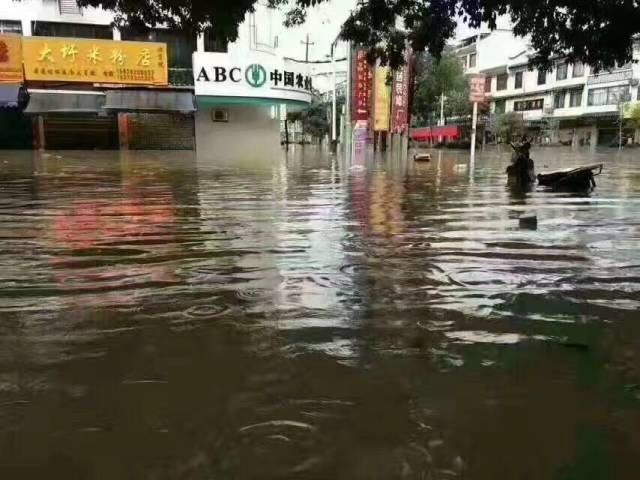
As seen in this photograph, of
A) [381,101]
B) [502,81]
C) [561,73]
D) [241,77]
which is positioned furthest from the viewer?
[502,81]

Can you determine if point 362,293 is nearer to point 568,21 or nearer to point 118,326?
point 118,326

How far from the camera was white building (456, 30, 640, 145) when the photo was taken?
53.6 metres

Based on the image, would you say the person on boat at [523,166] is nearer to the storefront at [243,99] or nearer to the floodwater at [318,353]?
the floodwater at [318,353]

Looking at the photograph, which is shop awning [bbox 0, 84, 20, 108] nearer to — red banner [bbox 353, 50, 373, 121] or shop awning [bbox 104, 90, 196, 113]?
shop awning [bbox 104, 90, 196, 113]

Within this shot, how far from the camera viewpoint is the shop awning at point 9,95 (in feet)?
82.9

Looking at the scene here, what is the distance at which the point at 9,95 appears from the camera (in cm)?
2542

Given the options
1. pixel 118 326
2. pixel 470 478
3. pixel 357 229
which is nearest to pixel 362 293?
pixel 118 326

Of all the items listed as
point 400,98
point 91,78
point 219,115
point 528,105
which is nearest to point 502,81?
point 528,105

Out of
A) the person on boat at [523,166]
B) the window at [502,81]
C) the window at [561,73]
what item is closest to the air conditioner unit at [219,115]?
the person on boat at [523,166]

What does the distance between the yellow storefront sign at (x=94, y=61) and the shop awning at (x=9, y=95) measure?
0.73m

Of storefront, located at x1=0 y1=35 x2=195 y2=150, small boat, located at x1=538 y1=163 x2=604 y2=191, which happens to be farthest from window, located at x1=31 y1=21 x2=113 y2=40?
small boat, located at x1=538 y1=163 x2=604 y2=191

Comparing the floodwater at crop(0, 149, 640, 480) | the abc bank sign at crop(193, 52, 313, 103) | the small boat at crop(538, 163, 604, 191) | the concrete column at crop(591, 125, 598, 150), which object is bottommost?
the floodwater at crop(0, 149, 640, 480)

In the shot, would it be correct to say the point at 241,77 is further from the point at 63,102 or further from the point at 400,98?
the point at 400,98

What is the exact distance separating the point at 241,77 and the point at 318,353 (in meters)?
25.7
